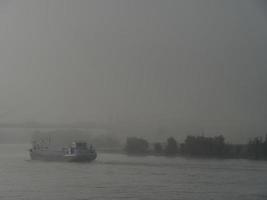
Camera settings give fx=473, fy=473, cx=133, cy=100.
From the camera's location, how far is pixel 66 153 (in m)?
4.30

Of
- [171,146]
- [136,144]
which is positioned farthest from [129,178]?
[171,146]

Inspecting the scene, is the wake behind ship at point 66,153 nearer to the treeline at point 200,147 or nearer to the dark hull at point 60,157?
the dark hull at point 60,157

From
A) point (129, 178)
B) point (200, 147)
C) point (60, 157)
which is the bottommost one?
point (129, 178)

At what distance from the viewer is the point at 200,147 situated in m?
4.41

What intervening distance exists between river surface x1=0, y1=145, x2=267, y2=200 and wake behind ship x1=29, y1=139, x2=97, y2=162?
0.05 meters

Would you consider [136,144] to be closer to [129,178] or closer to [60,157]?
[129,178]

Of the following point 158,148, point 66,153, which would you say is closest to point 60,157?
point 66,153

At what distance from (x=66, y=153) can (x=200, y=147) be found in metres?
1.24

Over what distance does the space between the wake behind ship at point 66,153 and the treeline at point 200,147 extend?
34cm

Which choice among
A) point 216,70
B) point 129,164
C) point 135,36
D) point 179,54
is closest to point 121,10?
point 135,36

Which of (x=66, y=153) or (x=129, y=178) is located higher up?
(x=66, y=153)

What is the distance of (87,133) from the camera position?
13.9ft

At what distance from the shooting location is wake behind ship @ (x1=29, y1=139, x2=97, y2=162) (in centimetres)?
422

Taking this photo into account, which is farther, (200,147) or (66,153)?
(200,147)
